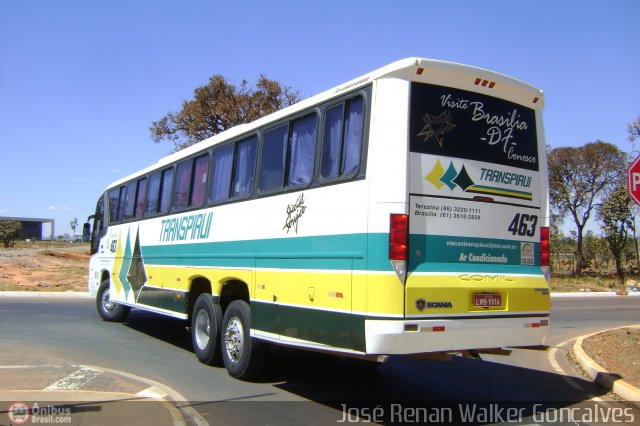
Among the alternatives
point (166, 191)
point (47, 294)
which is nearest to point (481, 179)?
point (166, 191)

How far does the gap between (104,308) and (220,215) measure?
21.6 feet

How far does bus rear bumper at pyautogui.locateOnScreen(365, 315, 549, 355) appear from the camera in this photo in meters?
5.38

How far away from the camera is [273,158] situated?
7.38 meters

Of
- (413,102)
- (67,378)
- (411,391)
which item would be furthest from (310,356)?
(413,102)

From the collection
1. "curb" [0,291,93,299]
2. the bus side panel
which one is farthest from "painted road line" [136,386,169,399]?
"curb" [0,291,93,299]

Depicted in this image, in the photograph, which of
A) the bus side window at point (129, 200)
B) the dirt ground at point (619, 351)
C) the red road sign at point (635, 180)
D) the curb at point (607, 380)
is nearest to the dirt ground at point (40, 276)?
the bus side window at point (129, 200)

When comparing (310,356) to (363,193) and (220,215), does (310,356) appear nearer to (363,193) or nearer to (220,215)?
(220,215)

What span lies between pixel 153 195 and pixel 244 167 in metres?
3.84

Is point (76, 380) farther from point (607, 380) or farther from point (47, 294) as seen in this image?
point (47, 294)

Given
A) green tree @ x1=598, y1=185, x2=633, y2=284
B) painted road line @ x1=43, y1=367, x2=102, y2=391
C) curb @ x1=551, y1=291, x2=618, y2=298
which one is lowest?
painted road line @ x1=43, y1=367, x2=102, y2=391

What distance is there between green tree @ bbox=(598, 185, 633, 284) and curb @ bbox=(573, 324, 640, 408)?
1040 inches

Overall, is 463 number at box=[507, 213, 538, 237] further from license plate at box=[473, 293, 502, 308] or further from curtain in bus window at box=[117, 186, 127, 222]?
curtain in bus window at box=[117, 186, 127, 222]

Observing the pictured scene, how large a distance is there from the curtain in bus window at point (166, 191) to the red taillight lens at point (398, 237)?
596cm

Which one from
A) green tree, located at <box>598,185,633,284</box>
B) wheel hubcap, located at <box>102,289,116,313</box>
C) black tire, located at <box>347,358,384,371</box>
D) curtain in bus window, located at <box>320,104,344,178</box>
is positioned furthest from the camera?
green tree, located at <box>598,185,633,284</box>
